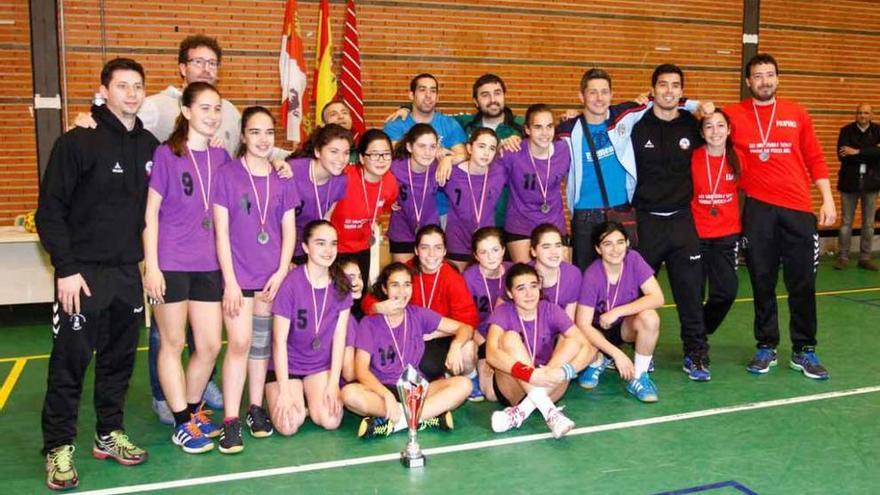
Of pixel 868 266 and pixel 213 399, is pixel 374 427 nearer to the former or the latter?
pixel 213 399

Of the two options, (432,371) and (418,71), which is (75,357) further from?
(418,71)

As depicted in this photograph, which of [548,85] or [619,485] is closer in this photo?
[619,485]

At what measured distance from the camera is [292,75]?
29.9 feet

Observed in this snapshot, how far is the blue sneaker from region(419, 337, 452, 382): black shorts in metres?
1.22

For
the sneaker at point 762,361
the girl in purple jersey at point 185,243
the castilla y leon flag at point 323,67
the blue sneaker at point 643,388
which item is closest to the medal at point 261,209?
the girl in purple jersey at point 185,243

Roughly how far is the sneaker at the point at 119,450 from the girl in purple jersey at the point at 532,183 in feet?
9.35

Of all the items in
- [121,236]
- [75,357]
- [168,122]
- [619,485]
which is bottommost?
[619,485]

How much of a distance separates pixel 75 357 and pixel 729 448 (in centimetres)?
335

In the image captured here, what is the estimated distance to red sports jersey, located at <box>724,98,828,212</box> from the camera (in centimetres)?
567

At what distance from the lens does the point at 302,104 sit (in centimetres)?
924

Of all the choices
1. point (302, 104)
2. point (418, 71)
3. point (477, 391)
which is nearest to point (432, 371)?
point (477, 391)

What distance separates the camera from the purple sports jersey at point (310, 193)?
499cm

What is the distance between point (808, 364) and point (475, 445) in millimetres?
2716

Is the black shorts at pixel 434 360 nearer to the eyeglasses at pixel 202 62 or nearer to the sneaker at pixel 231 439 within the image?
the sneaker at pixel 231 439
